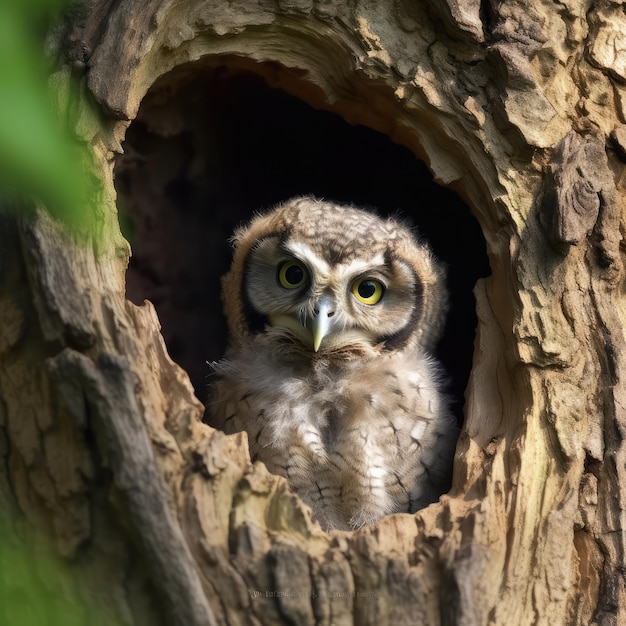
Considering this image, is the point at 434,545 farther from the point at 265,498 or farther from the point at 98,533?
the point at 98,533

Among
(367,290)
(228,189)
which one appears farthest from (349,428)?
(228,189)

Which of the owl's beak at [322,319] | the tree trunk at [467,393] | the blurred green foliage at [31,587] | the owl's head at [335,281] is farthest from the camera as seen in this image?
the owl's head at [335,281]

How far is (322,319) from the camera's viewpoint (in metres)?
2.60

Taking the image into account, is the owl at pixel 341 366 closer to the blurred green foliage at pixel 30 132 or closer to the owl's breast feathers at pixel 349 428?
the owl's breast feathers at pixel 349 428

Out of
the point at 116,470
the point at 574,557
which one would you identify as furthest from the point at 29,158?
the point at 574,557

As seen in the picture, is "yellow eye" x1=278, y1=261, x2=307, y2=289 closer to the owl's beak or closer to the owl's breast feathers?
the owl's beak

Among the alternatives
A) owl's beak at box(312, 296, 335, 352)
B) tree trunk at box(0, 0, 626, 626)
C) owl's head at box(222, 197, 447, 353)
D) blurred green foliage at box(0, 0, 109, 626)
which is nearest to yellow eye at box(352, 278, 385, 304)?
owl's head at box(222, 197, 447, 353)

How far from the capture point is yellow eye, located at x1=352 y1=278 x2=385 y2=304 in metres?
2.75

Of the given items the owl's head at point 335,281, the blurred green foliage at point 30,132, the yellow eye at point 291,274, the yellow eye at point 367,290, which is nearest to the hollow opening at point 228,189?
the owl's head at point 335,281

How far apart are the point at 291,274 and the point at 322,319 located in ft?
0.97

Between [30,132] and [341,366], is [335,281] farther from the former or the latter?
[30,132]

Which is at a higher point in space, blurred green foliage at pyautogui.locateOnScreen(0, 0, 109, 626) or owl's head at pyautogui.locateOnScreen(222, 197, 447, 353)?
owl's head at pyautogui.locateOnScreen(222, 197, 447, 353)

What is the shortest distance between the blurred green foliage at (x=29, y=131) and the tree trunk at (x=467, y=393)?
4.15 feet

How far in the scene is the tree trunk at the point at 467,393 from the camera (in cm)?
189
